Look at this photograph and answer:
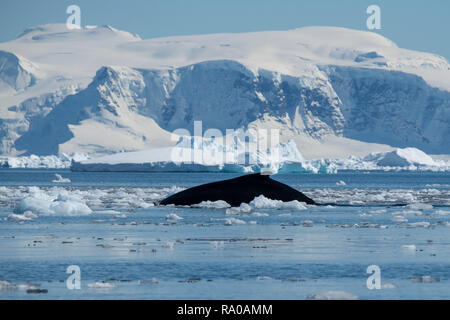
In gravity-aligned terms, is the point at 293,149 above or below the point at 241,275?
above

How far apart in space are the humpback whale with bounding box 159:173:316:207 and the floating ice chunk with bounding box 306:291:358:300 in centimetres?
2011

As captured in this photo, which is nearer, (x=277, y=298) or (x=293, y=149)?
(x=277, y=298)

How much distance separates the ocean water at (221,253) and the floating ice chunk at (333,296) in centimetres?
2

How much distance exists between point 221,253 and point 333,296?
6193 mm

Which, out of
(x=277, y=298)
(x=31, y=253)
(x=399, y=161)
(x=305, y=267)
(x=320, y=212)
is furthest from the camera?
(x=399, y=161)

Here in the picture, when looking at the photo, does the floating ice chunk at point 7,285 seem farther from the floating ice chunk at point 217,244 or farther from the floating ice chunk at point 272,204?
the floating ice chunk at point 272,204

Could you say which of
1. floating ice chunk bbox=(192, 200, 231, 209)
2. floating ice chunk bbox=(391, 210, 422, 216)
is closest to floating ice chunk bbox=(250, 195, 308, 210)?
floating ice chunk bbox=(192, 200, 231, 209)

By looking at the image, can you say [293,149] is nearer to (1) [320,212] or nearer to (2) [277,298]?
(1) [320,212]

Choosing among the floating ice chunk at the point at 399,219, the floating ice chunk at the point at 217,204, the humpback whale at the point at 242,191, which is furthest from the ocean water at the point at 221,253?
the humpback whale at the point at 242,191

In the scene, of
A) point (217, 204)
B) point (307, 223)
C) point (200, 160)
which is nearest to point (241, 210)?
point (217, 204)

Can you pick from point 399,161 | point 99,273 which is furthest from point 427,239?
point 399,161

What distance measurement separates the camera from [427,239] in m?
23.1
